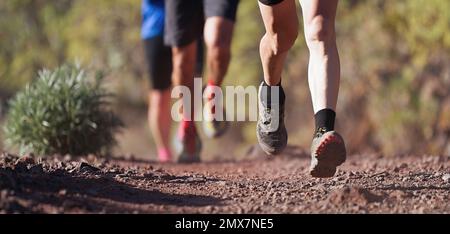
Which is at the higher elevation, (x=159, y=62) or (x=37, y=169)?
(x=159, y=62)

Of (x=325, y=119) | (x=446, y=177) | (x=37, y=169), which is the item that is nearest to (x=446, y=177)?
(x=446, y=177)

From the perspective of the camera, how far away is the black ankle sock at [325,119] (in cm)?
396

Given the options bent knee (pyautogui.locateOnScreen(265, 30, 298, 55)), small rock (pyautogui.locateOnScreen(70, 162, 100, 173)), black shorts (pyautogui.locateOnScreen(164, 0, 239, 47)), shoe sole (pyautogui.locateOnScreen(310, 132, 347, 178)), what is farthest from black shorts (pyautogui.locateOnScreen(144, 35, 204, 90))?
shoe sole (pyautogui.locateOnScreen(310, 132, 347, 178))

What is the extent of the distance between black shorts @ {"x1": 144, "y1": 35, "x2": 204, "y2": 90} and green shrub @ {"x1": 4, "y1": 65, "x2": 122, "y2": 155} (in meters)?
0.84

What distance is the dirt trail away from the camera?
11.4 feet

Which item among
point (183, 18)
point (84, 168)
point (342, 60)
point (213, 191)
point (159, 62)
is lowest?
point (213, 191)

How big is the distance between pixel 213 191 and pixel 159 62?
3.17 m

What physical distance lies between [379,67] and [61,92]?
209 inches

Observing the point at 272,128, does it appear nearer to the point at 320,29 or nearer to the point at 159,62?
the point at 320,29

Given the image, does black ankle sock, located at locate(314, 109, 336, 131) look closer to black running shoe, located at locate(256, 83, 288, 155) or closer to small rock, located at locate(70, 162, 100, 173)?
black running shoe, located at locate(256, 83, 288, 155)

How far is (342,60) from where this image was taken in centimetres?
1072

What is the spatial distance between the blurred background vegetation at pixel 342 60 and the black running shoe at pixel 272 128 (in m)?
3.26
